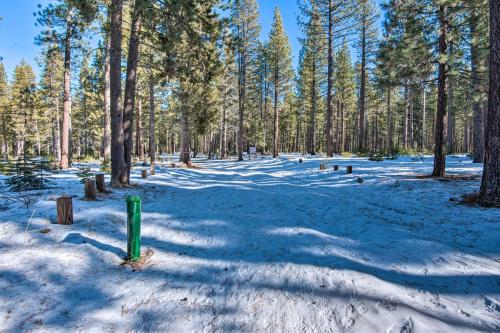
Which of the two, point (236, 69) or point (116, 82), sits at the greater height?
point (236, 69)

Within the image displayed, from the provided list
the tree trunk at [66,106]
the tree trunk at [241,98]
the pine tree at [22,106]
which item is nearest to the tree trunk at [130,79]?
the tree trunk at [66,106]

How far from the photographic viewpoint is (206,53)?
12.0m

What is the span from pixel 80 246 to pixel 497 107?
859cm

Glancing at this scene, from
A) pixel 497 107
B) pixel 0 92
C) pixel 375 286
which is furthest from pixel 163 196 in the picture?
pixel 0 92

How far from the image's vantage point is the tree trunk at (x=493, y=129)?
6.23 metres

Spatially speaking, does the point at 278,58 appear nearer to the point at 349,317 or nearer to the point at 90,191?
the point at 90,191

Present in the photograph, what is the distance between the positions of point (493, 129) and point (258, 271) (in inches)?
239

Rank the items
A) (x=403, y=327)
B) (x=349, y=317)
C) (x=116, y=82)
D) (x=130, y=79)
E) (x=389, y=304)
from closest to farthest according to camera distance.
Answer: (x=403, y=327) → (x=349, y=317) → (x=389, y=304) → (x=116, y=82) → (x=130, y=79)

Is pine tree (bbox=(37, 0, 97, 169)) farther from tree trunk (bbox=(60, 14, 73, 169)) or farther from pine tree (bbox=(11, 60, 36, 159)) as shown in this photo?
pine tree (bbox=(11, 60, 36, 159))

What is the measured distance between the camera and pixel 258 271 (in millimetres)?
4027

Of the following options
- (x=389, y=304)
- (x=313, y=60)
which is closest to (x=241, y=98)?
(x=313, y=60)

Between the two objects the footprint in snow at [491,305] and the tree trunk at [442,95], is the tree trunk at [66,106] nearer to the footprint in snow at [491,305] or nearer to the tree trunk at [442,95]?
the tree trunk at [442,95]

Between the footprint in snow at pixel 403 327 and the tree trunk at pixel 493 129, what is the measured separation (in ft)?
16.8

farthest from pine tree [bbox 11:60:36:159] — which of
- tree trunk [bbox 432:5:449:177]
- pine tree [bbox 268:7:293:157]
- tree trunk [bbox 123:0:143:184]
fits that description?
tree trunk [bbox 432:5:449:177]
